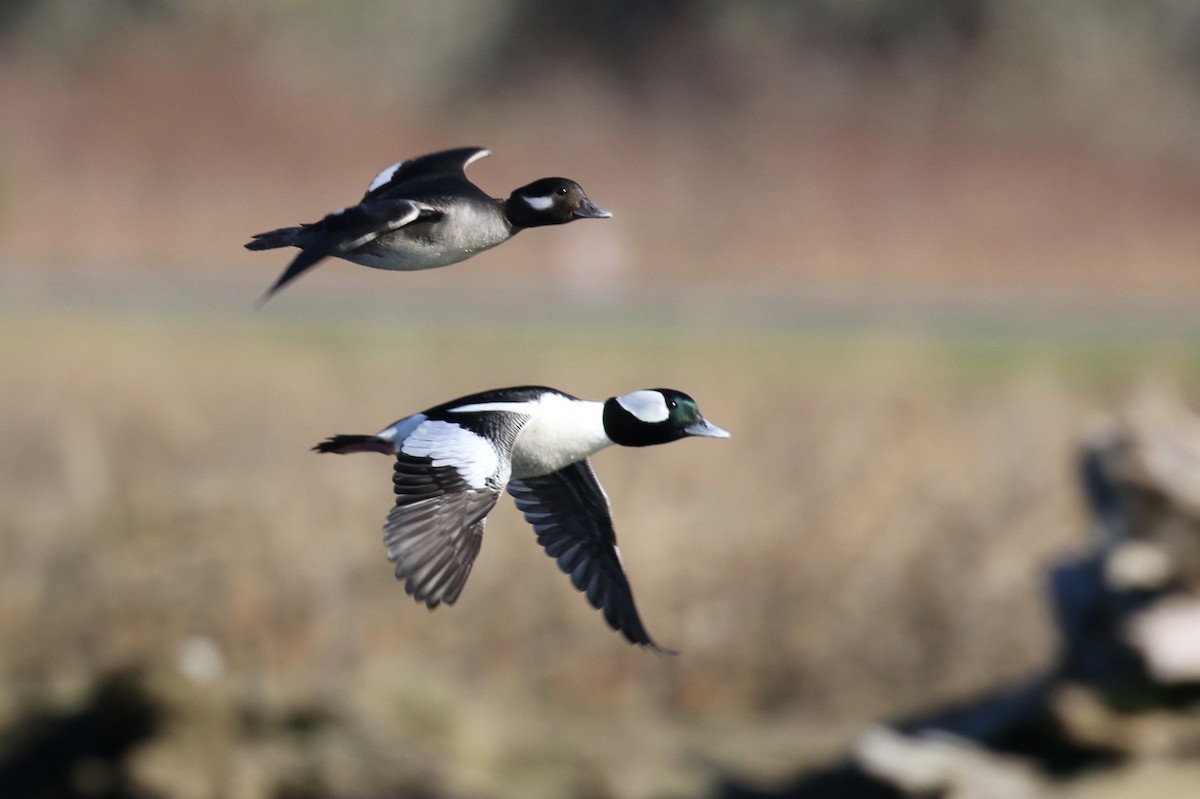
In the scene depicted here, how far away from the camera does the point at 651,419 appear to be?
17.3 feet

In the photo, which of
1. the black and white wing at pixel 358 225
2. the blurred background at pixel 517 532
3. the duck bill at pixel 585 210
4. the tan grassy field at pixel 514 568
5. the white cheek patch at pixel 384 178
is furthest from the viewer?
the tan grassy field at pixel 514 568

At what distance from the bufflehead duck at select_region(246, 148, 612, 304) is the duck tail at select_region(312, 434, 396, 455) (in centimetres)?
49

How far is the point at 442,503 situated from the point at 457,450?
151 millimetres

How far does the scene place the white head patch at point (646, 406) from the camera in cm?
527

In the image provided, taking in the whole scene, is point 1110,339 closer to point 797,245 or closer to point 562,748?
point 562,748

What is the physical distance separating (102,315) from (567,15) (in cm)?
1950

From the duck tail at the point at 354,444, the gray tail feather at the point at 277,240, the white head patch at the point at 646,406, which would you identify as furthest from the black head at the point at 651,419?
the gray tail feather at the point at 277,240

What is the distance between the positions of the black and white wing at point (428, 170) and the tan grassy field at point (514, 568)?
8.79 metres

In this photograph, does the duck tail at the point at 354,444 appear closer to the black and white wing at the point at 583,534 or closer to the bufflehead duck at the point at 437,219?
the bufflehead duck at the point at 437,219

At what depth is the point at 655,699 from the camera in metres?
16.0

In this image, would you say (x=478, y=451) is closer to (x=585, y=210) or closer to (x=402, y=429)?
(x=402, y=429)

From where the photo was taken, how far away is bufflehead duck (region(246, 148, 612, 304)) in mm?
4898

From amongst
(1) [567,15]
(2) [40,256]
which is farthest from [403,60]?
(2) [40,256]

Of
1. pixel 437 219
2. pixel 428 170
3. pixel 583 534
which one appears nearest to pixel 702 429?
pixel 437 219
